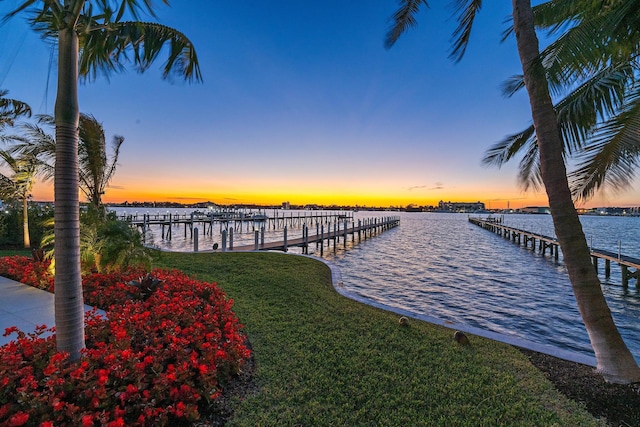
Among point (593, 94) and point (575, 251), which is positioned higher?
point (593, 94)

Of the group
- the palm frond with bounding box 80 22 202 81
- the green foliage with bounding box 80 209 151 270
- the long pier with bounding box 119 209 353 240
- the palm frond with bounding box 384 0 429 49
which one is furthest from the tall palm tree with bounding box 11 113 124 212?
the long pier with bounding box 119 209 353 240

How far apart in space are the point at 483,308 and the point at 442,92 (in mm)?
9524

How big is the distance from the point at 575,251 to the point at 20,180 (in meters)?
17.7

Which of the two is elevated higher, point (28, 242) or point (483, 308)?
point (28, 242)

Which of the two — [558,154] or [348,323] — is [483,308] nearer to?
[348,323]

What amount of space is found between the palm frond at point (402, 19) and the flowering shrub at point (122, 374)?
18.6 feet

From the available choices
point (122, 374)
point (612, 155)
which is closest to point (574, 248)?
point (612, 155)

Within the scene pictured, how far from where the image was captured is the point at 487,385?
3.45m

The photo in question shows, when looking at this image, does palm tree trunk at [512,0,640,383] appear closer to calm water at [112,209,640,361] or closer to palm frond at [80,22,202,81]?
calm water at [112,209,640,361]

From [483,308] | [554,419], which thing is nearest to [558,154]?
[554,419]

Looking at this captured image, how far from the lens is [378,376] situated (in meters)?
3.53

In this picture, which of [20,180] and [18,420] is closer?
[18,420]

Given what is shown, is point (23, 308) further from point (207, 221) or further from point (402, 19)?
point (207, 221)

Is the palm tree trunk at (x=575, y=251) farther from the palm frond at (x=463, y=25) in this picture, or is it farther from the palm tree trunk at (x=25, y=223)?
the palm tree trunk at (x=25, y=223)
